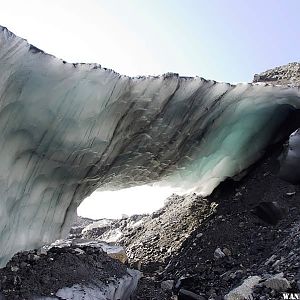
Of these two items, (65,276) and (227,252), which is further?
(227,252)

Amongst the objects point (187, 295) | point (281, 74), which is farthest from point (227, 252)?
point (281, 74)

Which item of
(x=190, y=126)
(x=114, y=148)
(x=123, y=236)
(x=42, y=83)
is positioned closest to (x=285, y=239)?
(x=190, y=126)

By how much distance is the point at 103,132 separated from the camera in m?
4.99

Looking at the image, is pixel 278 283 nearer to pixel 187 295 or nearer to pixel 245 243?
pixel 187 295

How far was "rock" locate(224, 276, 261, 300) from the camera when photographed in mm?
3652

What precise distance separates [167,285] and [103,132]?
1978 mm

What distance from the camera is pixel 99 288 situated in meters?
4.01

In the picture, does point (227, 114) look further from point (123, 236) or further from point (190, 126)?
point (123, 236)

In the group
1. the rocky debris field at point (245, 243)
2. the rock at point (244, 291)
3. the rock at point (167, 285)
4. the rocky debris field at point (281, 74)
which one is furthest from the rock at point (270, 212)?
the rocky debris field at point (281, 74)

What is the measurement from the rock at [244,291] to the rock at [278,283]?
0.15 metres

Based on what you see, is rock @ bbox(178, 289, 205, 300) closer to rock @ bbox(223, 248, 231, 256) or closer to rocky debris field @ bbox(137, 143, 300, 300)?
rocky debris field @ bbox(137, 143, 300, 300)

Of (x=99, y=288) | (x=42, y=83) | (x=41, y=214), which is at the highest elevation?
(x=42, y=83)

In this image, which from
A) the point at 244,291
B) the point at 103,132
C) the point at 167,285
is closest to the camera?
the point at 244,291

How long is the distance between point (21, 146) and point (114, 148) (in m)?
1.36
